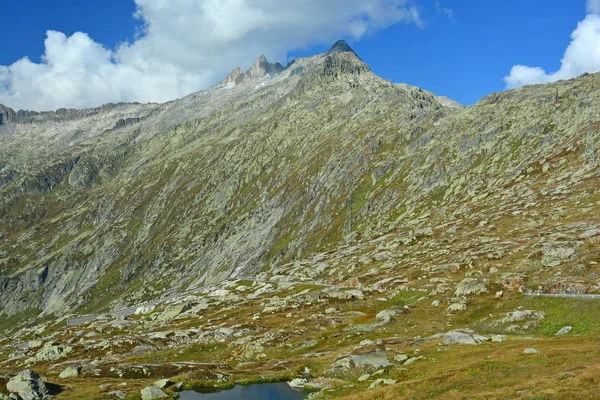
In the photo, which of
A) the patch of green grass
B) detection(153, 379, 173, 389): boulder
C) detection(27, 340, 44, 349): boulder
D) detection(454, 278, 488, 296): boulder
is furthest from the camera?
detection(27, 340, 44, 349): boulder

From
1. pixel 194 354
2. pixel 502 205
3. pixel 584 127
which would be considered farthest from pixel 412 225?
pixel 194 354

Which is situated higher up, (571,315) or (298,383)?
(571,315)

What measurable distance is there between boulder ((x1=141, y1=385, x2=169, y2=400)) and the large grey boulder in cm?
1070

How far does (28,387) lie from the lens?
44875 mm

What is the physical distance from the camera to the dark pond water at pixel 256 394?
1801 inches

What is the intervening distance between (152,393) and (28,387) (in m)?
12.8

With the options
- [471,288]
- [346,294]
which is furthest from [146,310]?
[471,288]

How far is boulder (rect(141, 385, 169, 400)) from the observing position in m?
44.5

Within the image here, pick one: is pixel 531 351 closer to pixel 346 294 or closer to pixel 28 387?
pixel 28 387

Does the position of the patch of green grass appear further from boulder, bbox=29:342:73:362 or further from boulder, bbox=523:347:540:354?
boulder, bbox=29:342:73:362

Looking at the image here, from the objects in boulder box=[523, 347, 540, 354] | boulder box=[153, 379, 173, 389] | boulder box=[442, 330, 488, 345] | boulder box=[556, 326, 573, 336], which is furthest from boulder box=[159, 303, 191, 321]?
boulder box=[523, 347, 540, 354]

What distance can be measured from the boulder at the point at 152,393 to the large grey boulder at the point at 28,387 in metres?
10.7

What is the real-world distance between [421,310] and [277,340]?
82.4 ft

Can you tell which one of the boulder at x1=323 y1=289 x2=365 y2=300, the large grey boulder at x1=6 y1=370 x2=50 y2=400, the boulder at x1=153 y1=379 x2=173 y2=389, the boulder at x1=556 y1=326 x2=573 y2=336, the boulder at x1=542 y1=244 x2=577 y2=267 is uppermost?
the boulder at x1=542 y1=244 x2=577 y2=267
